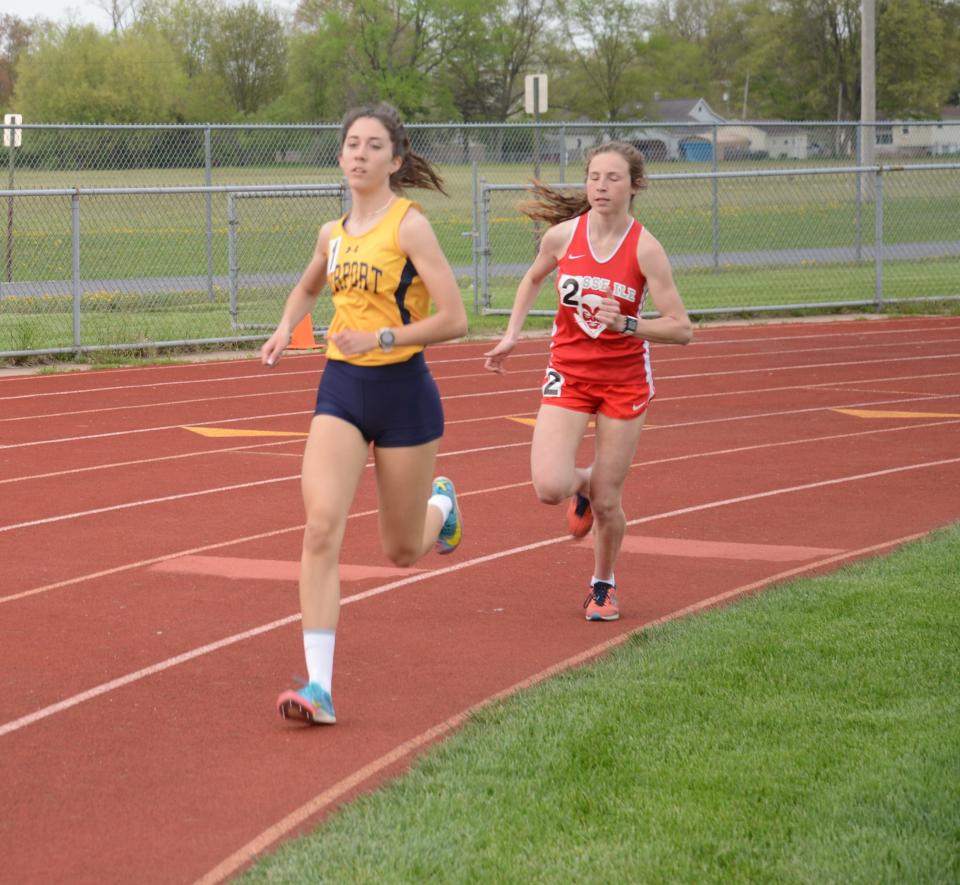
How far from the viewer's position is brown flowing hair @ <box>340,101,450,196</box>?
5562 mm

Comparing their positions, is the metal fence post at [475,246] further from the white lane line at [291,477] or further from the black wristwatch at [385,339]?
the black wristwatch at [385,339]

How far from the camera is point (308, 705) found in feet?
17.5

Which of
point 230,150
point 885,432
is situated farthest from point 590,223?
point 230,150

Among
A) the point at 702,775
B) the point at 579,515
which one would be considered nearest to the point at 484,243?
the point at 579,515

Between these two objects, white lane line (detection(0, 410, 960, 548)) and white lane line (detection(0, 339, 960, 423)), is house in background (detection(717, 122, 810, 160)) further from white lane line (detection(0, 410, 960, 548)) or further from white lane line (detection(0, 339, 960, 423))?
white lane line (detection(0, 410, 960, 548))

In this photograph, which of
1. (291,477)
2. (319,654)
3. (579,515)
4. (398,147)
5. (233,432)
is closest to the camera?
(319,654)

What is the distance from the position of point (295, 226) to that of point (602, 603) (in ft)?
61.9

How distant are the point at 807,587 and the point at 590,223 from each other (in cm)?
189

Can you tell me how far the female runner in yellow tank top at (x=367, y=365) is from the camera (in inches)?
212

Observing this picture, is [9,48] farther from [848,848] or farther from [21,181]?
[848,848]

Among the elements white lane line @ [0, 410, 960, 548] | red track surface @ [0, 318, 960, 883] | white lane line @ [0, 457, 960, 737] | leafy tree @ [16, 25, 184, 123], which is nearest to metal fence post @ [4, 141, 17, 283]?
red track surface @ [0, 318, 960, 883]

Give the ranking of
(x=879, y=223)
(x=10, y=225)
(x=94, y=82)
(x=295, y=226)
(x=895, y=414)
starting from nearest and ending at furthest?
(x=895, y=414) → (x=10, y=225) → (x=879, y=223) → (x=295, y=226) → (x=94, y=82)

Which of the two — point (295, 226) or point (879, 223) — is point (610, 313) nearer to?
point (879, 223)

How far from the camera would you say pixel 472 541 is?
8.48 m
